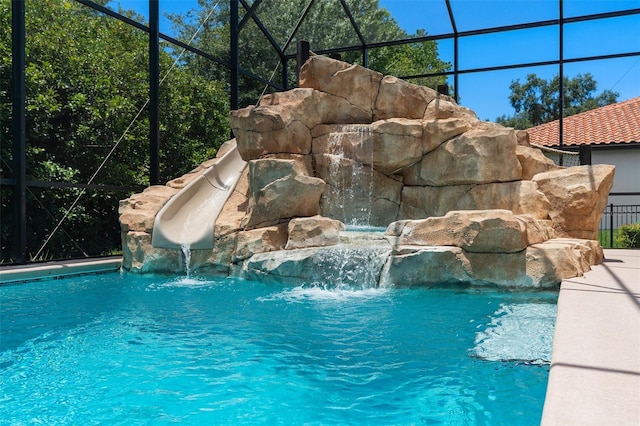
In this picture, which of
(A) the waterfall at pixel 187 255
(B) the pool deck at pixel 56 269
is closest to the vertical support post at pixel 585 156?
(A) the waterfall at pixel 187 255

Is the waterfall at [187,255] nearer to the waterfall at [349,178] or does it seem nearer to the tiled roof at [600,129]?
the waterfall at [349,178]

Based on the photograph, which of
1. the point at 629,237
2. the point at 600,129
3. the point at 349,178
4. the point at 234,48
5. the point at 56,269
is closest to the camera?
the point at 56,269

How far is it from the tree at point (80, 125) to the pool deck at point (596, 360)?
7.62 m

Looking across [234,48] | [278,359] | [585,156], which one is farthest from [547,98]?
[278,359]

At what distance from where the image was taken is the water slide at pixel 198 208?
23.6ft

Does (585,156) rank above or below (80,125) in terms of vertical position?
below

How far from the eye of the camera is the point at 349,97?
8.83 m

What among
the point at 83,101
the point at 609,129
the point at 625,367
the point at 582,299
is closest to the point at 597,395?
the point at 625,367

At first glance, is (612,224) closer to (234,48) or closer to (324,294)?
(324,294)

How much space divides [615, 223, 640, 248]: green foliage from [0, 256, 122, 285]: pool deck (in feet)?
33.4

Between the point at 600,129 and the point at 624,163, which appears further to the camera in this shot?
the point at 600,129

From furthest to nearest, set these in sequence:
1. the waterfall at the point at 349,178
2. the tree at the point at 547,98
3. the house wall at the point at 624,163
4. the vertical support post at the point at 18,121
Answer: the tree at the point at 547,98 → the house wall at the point at 624,163 → the waterfall at the point at 349,178 → the vertical support post at the point at 18,121

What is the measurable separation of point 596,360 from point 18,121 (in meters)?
7.20

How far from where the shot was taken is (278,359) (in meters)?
3.14
